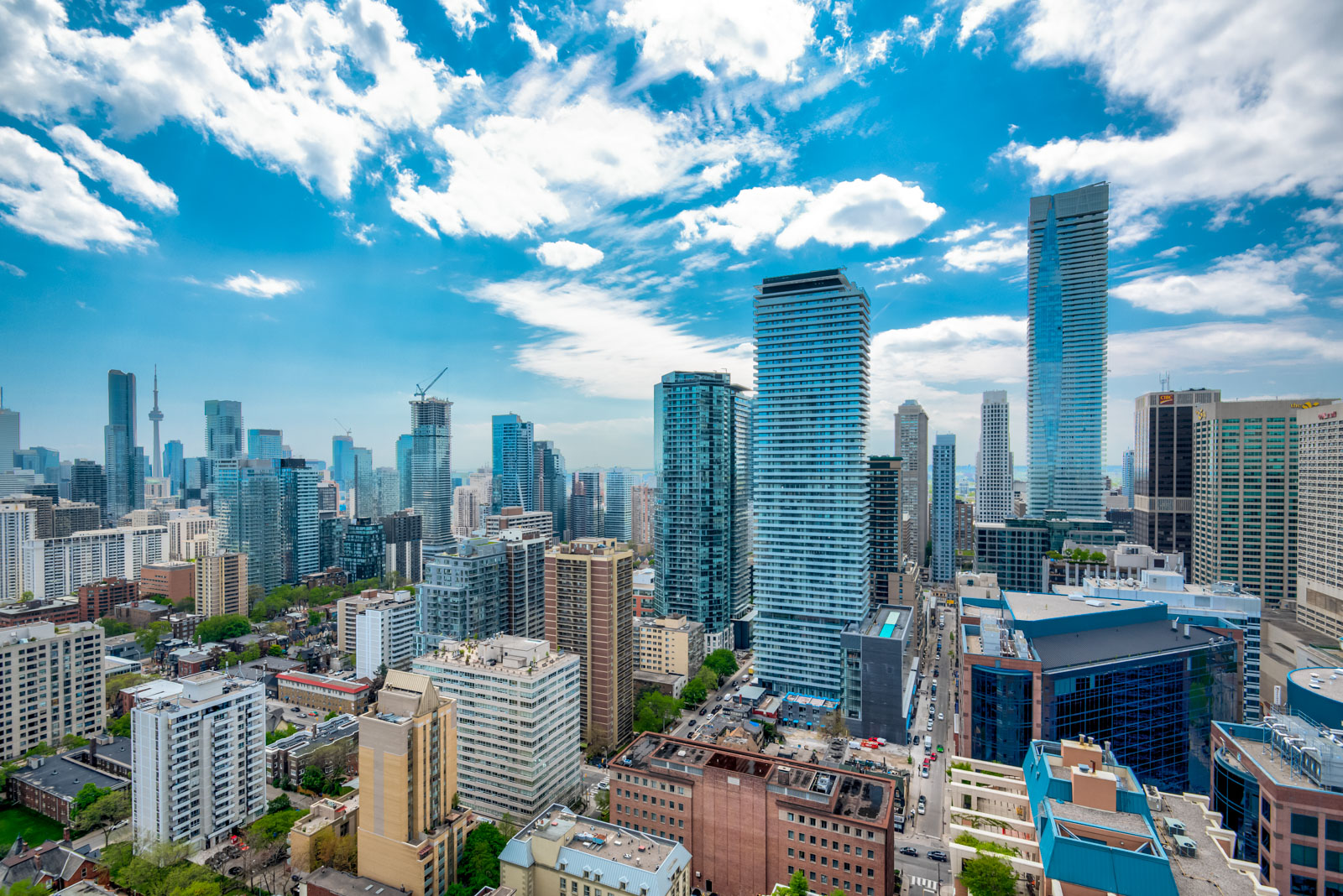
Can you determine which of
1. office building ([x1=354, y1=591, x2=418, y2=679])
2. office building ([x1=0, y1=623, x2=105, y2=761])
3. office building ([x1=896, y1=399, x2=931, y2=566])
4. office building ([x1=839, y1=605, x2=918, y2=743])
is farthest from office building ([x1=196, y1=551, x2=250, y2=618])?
office building ([x1=896, y1=399, x2=931, y2=566])

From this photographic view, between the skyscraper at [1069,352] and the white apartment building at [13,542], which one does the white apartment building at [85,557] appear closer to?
the white apartment building at [13,542]

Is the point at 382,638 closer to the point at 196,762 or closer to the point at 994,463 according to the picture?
the point at 196,762

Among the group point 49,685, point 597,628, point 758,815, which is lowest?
point 758,815

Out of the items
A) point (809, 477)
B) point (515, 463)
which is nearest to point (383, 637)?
point (809, 477)

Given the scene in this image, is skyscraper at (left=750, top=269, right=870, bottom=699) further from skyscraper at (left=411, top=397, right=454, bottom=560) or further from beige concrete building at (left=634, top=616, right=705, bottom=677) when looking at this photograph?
skyscraper at (left=411, top=397, right=454, bottom=560)

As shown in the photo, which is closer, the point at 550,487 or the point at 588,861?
the point at 588,861

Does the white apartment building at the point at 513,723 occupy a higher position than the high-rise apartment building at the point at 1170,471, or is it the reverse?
the high-rise apartment building at the point at 1170,471

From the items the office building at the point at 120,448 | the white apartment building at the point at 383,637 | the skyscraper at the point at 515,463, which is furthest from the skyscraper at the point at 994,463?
the office building at the point at 120,448
